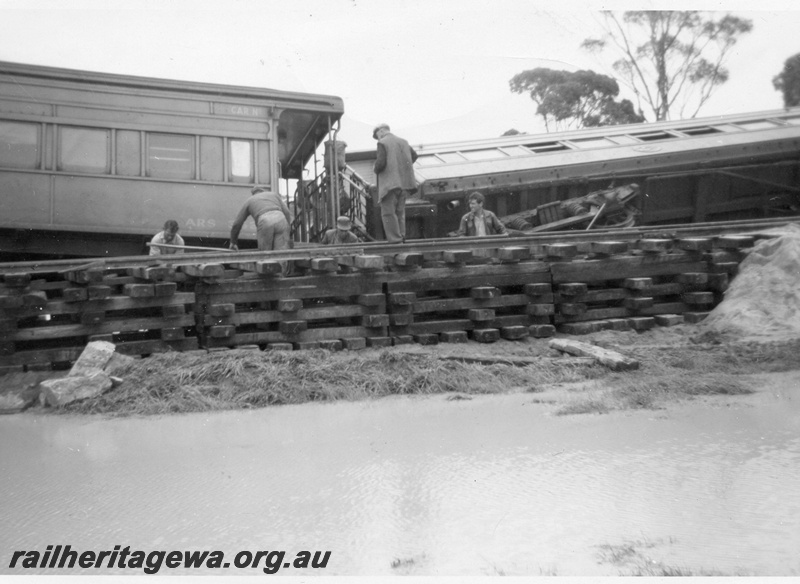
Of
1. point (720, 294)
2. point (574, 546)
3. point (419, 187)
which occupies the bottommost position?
point (574, 546)

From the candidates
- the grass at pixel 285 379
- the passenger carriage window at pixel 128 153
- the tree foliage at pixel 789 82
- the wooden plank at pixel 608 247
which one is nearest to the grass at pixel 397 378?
the grass at pixel 285 379

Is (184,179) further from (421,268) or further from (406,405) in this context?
(406,405)

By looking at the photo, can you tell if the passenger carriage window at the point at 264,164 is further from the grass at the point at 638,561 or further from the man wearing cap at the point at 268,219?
the grass at the point at 638,561

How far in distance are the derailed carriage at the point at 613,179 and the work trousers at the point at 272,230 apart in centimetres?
292

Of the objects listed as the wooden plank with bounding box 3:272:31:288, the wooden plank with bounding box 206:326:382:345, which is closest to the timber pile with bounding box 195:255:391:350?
the wooden plank with bounding box 206:326:382:345

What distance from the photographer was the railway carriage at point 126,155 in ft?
31.2

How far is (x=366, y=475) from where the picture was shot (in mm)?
3643

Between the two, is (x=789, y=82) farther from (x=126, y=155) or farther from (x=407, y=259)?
(x=126, y=155)

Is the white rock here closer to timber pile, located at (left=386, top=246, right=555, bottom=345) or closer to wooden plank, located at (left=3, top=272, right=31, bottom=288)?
wooden plank, located at (left=3, top=272, right=31, bottom=288)

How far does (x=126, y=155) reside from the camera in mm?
10070

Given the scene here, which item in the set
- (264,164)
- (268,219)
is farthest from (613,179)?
(268,219)

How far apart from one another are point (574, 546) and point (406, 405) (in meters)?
2.71

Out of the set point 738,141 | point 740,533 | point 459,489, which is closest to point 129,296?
point 459,489

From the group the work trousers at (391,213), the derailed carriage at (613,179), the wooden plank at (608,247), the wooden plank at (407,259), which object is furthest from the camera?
the derailed carriage at (613,179)
